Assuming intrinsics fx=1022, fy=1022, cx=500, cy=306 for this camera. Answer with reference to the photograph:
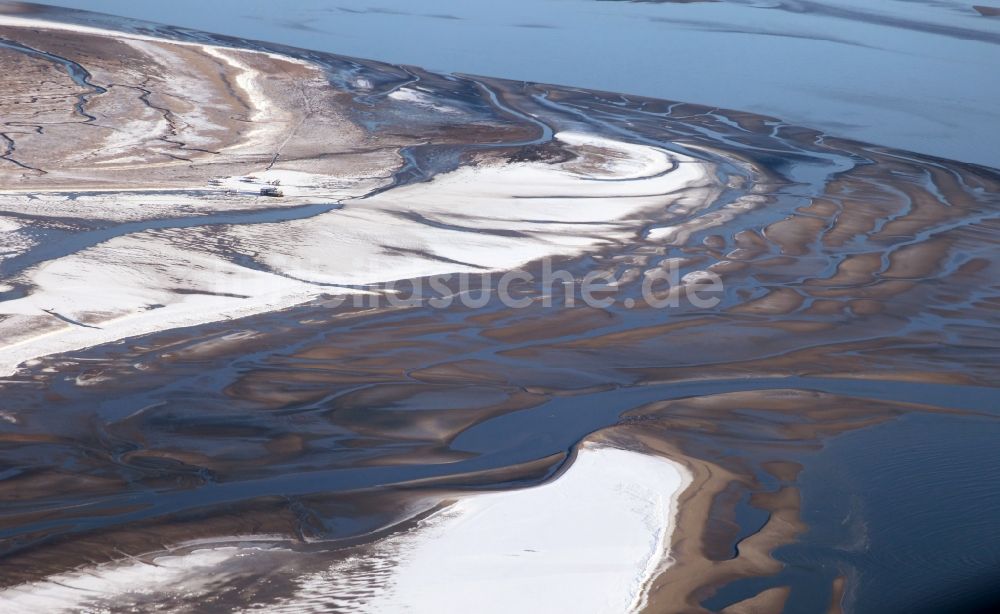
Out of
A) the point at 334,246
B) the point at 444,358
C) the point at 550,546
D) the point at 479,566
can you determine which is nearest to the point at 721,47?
the point at 334,246

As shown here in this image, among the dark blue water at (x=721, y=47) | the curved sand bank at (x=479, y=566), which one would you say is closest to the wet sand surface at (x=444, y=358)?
the curved sand bank at (x=479, y=566)

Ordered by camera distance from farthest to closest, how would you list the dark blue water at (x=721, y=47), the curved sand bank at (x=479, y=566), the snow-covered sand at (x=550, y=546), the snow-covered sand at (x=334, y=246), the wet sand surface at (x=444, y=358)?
1. the dark blue water at (x=721, y=47)
2. the snow-covered sand at (x=334, y=246)
3. the wet sand surface at (x=444, y=358)
4. the snow-covered sand at (x=550, y=546)
5. the curved sand bank at (x=479, y=566)

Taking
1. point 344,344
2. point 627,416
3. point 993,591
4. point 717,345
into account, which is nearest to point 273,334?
point 344,344

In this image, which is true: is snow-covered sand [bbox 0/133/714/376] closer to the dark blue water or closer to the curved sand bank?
the curved sand bank

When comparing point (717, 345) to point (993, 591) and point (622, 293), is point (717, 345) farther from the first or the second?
point (993, 591)

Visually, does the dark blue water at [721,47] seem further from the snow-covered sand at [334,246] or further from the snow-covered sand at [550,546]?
the snow-covered sand at [550,546]

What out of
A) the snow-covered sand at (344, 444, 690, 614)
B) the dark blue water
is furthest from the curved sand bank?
the dark blue water

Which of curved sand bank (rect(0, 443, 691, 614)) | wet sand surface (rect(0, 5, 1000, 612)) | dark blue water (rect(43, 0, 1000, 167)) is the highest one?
dark blue water (rect(43, 0, 1000, 167))
